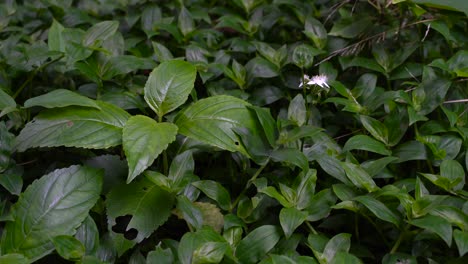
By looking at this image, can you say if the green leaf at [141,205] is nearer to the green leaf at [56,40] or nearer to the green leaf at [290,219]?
the green leaf at [290,219]

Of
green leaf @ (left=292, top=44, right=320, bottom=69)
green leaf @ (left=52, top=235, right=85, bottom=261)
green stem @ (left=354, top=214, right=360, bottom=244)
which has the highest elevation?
green leaf @ (left=292, top=44, right=320, bottom=69)

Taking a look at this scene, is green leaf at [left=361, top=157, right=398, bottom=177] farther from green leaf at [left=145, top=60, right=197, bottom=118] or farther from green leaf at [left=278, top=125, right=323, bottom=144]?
green leaf at [left=145, top=60, right=197, bottom=118]

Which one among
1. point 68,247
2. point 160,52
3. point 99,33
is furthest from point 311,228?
point 99,33

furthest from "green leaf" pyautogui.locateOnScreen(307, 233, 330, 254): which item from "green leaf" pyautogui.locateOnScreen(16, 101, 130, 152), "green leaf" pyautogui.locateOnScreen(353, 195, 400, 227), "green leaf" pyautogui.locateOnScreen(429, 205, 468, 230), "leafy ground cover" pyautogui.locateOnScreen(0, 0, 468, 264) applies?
"green leaf" pyautogui.locateOnScreen(16, 101, 130, 152)

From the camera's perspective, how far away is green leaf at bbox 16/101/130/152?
111cm

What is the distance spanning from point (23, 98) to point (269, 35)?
0.78 meters

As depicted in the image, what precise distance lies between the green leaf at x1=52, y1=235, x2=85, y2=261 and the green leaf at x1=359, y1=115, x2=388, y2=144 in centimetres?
71

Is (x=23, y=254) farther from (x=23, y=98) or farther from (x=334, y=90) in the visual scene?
(x=334, y=90)

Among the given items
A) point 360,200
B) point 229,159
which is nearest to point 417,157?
point 360,200

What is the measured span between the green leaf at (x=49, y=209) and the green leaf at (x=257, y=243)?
0.31 m

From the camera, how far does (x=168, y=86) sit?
4.06 feet

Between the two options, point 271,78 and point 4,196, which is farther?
point 271,78

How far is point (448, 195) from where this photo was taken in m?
1.15

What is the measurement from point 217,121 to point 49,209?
15.5 inches
